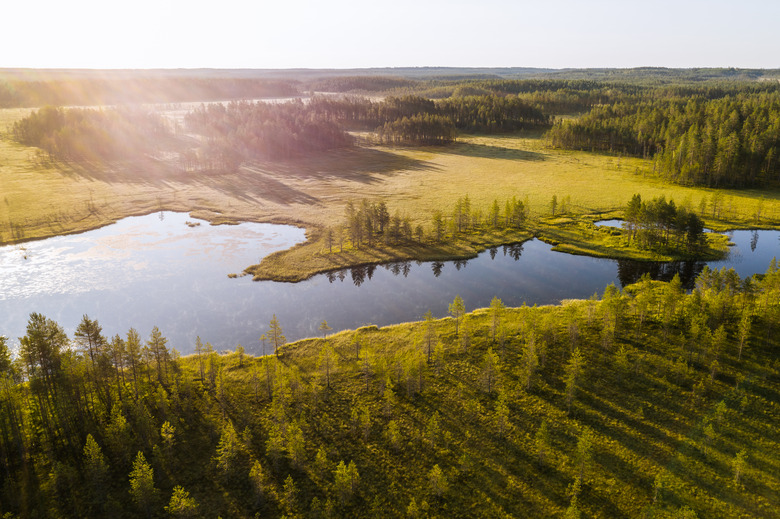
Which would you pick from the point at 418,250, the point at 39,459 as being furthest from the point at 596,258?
the point at 39,459

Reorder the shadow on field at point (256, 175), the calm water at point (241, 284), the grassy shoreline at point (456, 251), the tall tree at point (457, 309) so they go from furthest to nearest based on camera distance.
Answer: the shadow on field at point (256, 175)
the grassy shoreline at point (456, 251)
the calm water at point (241, 284)
the tall tree at point (457, 309)

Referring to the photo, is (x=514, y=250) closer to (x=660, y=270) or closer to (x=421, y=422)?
(x=660, y=270)

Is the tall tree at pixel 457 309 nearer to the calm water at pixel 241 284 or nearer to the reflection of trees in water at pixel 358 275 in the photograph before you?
the calm water at pixel 241 284

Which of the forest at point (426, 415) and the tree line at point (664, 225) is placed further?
the tree line at point (664, 225)

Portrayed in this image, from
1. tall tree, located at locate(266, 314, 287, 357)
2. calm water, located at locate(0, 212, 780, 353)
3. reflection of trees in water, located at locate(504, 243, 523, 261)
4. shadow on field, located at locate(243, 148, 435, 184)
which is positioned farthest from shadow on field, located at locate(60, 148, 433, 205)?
tall tree, located at locate(266, 314, 287, 357)

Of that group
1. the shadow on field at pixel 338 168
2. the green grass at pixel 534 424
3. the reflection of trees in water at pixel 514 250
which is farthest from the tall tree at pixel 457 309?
the shadow on field at pixel 338 168

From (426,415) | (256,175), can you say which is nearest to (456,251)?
(426,415)
